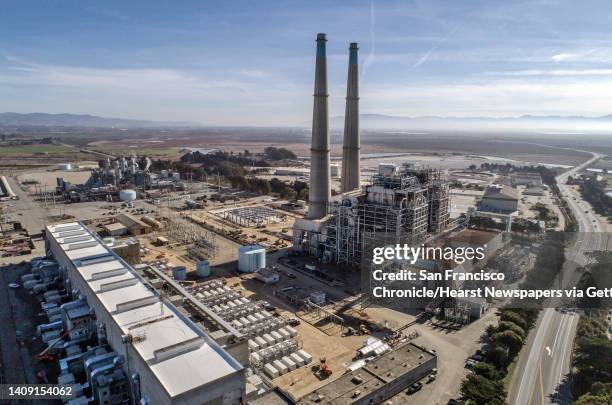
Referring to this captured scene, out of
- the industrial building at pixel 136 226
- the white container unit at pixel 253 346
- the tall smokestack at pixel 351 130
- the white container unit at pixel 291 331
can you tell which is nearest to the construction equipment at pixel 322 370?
the white container unit at pixel 291 331

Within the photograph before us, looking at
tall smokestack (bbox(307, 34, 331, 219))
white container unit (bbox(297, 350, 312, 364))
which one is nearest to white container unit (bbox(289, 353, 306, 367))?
white container unit (bbox(297, 350, 312, 364))

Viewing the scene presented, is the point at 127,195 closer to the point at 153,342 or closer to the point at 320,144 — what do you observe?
the point at 320,144

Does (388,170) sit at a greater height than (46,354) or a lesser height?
greater

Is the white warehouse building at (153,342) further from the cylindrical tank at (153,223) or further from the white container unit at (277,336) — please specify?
the cylindrical tank at (153,223)

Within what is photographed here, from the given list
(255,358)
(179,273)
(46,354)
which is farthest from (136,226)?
(255,358)

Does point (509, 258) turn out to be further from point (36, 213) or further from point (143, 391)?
point (36, 213)

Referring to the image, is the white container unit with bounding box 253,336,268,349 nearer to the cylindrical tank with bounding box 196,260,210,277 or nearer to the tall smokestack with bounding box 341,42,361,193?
the cylindrical tank with bounding box 196,260,210,277
